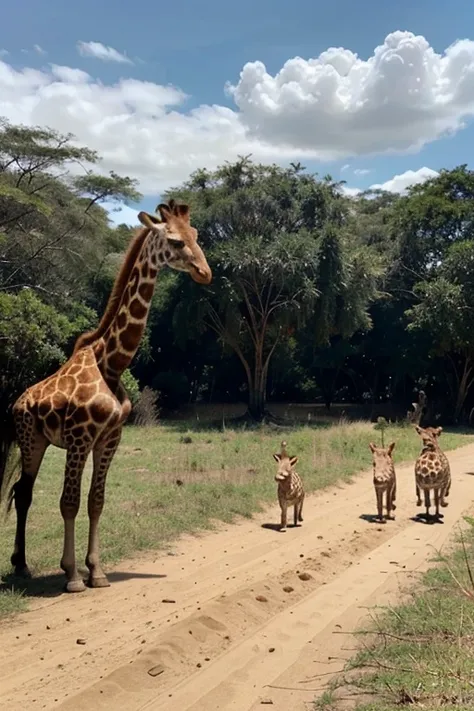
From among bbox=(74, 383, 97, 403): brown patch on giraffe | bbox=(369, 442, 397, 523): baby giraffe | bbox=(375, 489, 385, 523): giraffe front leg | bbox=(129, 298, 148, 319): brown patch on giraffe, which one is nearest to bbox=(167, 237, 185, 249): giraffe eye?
bbox=(129, 298, 148, 319): brown patch on giraffe

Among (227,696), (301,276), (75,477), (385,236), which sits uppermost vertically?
(385,236)

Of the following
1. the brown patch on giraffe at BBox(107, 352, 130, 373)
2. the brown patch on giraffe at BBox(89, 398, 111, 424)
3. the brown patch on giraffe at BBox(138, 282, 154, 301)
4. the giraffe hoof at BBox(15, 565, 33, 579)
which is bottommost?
the giraffe hoof at BBox(15, 565, 33, 579)

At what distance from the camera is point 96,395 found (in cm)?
694

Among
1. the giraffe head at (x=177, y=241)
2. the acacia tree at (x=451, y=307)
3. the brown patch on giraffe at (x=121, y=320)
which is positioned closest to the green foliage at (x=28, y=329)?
the brown patch on giraffe at (x=121, y=320)

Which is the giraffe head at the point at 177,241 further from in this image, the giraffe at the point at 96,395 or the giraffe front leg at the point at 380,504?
the giraffe front leg at the point at 380,504

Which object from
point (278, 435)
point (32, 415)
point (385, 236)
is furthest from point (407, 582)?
point (385, 236)

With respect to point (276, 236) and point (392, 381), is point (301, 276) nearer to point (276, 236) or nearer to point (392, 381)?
point (276, 236)

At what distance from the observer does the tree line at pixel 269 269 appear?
25.8 metres

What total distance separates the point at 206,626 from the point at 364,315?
80.1 feet

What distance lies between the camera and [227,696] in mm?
4594

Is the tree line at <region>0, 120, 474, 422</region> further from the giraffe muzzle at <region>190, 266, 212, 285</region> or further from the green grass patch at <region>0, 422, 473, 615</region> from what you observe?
the giraffe muzzle at <region>190, 266, 212, 285</region>

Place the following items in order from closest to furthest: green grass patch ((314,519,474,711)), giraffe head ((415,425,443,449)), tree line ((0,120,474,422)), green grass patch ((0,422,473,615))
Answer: green grass patch ((314,519,474,711)) < green grass patch ((0,422,473,615)) < giraffe head ((415,425,443,449)) < tree line ((0,120,474,422))

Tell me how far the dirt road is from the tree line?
12.4m

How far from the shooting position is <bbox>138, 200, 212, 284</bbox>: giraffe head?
6914 mm
